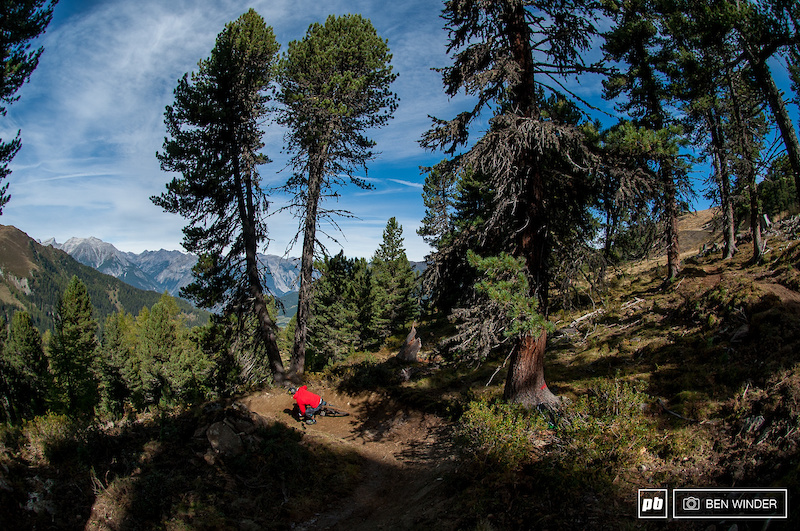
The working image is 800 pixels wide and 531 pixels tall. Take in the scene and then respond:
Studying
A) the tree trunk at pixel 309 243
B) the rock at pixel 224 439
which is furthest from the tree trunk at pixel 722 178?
the rock at pixel 224 439

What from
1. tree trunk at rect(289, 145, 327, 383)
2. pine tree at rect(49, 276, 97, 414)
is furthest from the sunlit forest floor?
pine tree at rect(49, 276, 97, 414)

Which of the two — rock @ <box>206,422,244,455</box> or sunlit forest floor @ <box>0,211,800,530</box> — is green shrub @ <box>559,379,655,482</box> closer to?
sunlit forest floor @ <box>0,211,800,530</box>

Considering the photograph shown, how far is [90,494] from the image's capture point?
6.05 metres

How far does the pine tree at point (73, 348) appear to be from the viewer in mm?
34844

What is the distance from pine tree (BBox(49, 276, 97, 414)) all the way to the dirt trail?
35142 millimetres

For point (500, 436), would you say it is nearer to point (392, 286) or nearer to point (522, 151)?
point (522, 151)

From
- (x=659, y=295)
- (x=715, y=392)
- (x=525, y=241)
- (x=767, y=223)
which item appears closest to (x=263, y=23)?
(x=525, y=241)

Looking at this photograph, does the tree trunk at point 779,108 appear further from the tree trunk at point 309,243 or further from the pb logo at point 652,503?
the tree trunk at point 309,243

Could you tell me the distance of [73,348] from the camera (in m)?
34.8

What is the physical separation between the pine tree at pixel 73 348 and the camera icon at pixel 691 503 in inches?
1823

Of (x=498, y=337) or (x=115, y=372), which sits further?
(x=115, y=372)

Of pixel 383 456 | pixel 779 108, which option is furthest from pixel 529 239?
pixel 383 456

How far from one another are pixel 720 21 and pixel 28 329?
56.6 metres

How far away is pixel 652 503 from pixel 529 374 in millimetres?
3203
